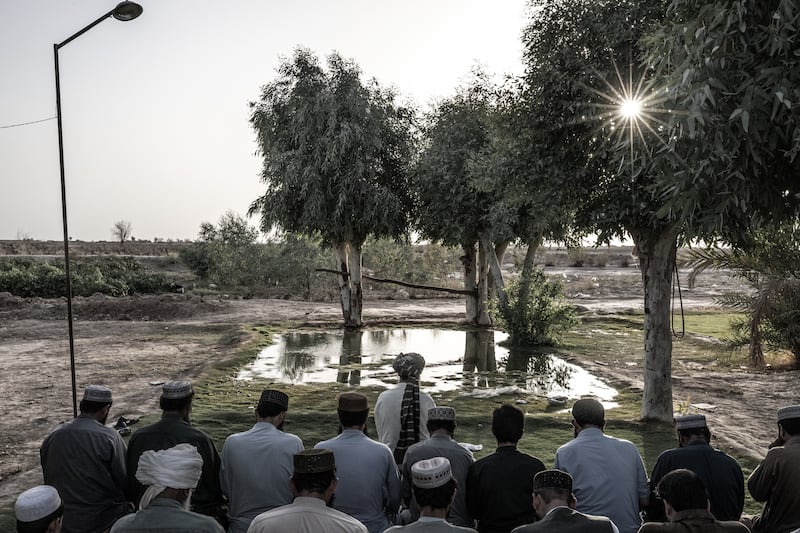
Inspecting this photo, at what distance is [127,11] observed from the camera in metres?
10.1

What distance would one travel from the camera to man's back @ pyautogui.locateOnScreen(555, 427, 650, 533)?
5.02m

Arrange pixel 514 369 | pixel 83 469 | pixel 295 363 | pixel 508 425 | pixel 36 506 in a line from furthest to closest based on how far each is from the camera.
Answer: pixel 295 363 < pixel 514 369 < pixel 83 469 < pixel 508 425 < pixel 36 506

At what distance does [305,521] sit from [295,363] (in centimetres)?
1576

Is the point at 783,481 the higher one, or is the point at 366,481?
the point at 366,481

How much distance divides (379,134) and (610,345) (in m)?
11.8

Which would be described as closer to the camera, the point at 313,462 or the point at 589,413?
the point at 313,462

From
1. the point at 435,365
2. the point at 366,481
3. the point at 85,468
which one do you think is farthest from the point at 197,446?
the point at 435,365

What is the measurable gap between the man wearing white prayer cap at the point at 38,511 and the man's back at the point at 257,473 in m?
1.56

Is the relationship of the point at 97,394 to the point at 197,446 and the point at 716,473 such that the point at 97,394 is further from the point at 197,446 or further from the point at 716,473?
the point at 716,473

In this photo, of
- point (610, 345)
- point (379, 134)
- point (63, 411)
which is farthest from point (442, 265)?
point (63, 411)

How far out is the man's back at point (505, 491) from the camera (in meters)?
4.77

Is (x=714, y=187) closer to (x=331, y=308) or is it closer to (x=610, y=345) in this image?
(x=610, y=345)

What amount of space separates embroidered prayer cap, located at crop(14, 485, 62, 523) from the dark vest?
8.38 feet

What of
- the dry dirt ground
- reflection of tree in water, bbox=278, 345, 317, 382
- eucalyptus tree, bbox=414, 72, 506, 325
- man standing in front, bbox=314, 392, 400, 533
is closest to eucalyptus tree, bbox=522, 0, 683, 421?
the dry dirt ground
